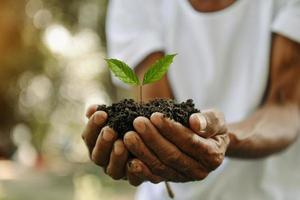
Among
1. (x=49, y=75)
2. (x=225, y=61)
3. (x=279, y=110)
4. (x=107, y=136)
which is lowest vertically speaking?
(x=49, y=75)

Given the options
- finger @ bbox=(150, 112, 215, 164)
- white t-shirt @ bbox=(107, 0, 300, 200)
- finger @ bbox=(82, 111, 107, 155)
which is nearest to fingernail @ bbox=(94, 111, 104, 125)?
finger @ bbox=(82, 111, 107, 155)

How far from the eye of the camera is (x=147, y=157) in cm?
105

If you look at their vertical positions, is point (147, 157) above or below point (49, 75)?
above

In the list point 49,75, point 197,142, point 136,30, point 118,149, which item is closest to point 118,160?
point 118,149

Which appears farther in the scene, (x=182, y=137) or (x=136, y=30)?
(x=136, y=30)

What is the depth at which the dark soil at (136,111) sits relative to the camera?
1.06 meters

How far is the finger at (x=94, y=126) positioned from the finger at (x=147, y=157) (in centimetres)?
7

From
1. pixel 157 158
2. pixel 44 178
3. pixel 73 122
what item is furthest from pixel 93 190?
pixel 157 158

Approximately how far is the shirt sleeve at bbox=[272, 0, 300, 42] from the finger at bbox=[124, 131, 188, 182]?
0.53 metres

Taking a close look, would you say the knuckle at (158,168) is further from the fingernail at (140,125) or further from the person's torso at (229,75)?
the person's torso at (229,75)

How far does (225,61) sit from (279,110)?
0.18m

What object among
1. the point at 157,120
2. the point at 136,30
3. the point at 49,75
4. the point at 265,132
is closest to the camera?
the point at 157,120

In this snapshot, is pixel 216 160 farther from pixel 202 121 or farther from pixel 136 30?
pixel 136 30

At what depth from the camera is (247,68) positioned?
5.09ft
